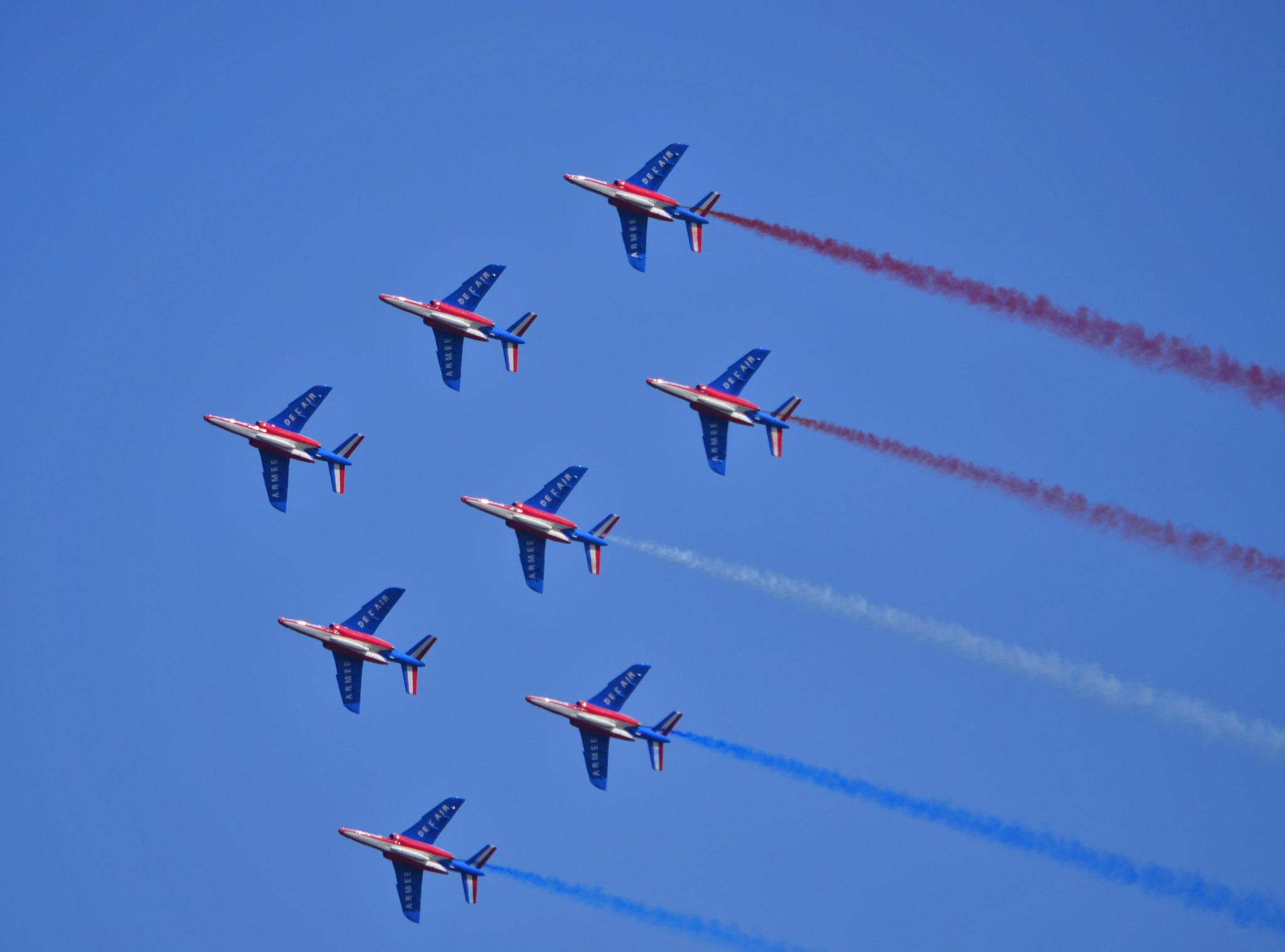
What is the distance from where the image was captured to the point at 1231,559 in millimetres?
75188

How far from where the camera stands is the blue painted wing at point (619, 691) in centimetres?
7831

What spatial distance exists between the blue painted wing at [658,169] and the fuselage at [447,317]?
9.90 metres

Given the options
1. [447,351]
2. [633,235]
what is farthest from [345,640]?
[633,235]

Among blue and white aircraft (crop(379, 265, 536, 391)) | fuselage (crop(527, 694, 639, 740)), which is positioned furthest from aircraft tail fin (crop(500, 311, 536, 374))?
fuselage (crop(527, 694, 639, 740))

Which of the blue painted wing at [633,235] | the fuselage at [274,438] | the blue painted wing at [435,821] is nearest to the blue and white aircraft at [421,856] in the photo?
Result: the blue painted wing at [435,821]

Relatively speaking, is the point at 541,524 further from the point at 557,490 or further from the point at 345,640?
the point at 345,640

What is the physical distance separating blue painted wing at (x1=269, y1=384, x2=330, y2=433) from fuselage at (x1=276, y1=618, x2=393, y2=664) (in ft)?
30.8

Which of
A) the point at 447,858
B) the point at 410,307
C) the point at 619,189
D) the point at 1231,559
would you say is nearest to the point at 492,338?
the point at 410,307

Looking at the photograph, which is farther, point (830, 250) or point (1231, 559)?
point (830, 250)

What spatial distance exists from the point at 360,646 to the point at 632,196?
81.6 ft

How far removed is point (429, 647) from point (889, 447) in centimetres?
2353

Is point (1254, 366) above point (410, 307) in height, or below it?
above

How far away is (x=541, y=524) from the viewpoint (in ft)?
258

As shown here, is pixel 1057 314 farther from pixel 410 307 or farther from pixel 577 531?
pixel 410 307
